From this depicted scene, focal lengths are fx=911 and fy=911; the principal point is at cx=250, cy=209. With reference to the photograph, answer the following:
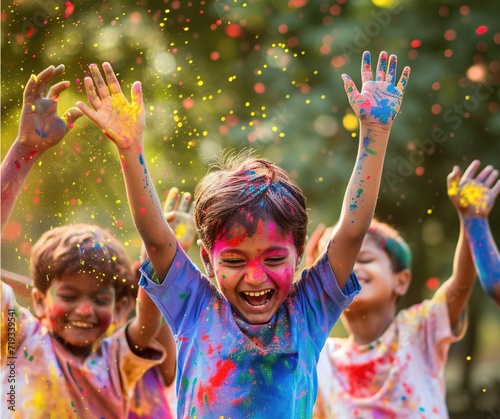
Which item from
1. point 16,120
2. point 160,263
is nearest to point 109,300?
point 16,120

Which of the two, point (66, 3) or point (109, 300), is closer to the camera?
point (109, 300)

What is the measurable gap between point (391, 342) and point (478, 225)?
68 cm

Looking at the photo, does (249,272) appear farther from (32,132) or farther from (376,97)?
(32,132)

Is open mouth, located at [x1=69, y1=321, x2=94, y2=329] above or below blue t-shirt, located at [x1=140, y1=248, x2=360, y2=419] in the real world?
above

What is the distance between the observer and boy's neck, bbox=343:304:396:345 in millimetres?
4219

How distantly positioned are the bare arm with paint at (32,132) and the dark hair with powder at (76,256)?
408 mm

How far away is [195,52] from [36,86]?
101 inches

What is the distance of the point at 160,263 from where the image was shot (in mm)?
2527

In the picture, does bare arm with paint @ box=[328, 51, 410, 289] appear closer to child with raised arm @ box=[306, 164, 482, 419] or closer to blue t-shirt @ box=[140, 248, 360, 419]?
blue t-shirt @ box=[140, 248, 360, 419]

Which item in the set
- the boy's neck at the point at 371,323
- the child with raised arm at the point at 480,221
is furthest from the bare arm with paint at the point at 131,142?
the boy's neck at the point at 371,323

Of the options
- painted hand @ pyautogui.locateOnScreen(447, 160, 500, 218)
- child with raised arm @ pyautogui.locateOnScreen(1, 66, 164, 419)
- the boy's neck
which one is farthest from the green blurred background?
painted hand @ pyautogui.locateOnScreen(447, 160, 500, 218)

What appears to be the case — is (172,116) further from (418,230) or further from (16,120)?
(418,230)

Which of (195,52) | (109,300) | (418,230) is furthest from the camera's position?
(418,230)

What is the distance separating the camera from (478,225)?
12.6 feet
